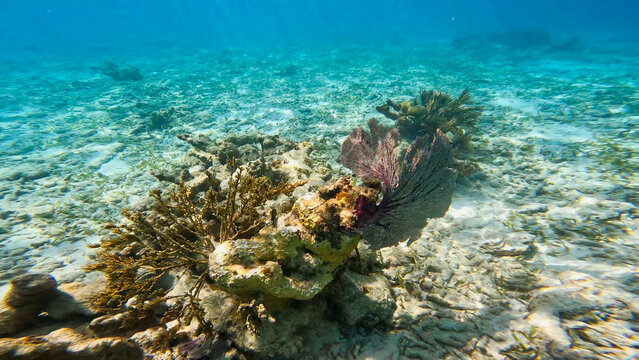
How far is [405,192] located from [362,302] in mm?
1338

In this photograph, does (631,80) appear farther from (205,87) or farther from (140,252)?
(205,87)

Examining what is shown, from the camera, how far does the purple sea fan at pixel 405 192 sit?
2770mm

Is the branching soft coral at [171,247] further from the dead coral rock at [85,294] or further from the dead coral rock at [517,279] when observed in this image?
the dead coral rock at [517,279]

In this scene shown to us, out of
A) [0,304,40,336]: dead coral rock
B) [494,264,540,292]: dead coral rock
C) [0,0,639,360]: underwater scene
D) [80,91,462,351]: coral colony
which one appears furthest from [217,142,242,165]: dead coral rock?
[494,264,540,292]: dead coral rock

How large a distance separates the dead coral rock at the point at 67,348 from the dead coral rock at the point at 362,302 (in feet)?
6.30

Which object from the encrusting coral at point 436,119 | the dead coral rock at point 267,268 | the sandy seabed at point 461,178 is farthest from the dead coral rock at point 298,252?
the encrusting coral at point 436,119

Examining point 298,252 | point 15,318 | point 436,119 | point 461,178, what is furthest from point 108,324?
point 436,119

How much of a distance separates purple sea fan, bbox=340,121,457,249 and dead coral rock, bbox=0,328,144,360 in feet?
7.56

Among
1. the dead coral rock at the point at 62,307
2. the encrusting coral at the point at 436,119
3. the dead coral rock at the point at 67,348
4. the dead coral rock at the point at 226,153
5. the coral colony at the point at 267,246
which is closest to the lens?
the dead coral rock at the point at 67,348

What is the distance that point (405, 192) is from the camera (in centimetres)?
307

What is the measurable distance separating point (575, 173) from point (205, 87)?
57.8ft

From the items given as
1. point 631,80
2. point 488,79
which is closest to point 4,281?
point 488,79

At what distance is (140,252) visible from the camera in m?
3.19

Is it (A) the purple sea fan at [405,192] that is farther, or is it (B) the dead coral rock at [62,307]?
(A) the purple sea fan at [405,192]
